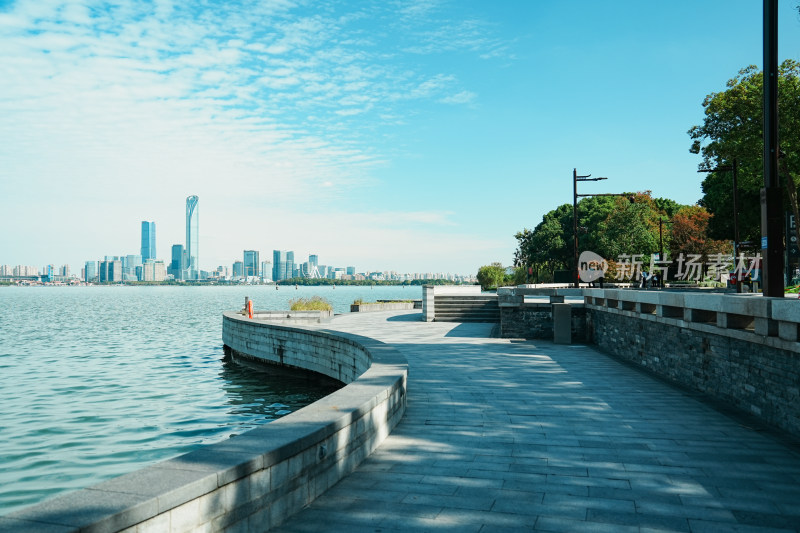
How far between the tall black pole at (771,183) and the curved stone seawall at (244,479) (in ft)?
18.3

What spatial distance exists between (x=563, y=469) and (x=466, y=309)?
22290 mm

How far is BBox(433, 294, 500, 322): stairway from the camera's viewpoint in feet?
89.9

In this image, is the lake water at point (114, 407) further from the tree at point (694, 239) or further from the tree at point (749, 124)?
the tree at point (694, 239)

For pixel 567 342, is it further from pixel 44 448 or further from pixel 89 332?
pixel 89 332

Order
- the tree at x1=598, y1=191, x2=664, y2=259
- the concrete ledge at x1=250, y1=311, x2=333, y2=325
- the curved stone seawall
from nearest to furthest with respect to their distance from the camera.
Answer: the curved stone seawall
the concrete ledge at x1=250, y1=311, x2=333, y2=325
the tree at x1=598, y1=191, x2=664, y2=259

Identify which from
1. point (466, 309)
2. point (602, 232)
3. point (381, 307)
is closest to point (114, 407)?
point (466, 309)

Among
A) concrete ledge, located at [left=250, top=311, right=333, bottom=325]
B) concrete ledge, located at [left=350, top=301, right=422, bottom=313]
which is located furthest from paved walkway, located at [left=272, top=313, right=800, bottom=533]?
concrete ledge, located at [left=350, top=301, right=422, bottom=313]

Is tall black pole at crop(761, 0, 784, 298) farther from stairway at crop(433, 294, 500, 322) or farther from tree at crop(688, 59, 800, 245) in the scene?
stairway at crop(433, 294, 500, 322)

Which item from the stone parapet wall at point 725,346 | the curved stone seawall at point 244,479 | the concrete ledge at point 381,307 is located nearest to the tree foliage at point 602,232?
the concrete ledge at point 381,307

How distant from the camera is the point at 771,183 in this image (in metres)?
8.05

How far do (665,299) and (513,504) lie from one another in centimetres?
801

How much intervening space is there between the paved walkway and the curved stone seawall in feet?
0.70

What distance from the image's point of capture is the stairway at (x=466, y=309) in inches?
1078

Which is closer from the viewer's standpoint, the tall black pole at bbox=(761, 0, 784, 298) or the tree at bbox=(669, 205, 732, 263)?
the tall black pole at bbox=(761, 0, 784, 298)
